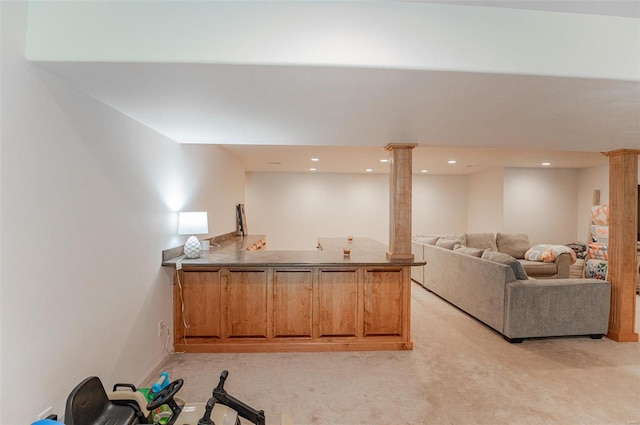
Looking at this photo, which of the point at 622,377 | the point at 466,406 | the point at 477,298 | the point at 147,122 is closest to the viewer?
the point at 466,406

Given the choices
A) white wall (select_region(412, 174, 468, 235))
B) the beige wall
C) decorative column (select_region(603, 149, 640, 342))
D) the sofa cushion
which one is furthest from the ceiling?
white wall (select_region(412, 174, 468, 235))

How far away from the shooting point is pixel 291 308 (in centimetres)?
319

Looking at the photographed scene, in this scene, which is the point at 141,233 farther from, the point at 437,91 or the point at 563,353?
the point at 563,353

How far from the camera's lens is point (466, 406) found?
226cm

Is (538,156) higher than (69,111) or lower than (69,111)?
higher

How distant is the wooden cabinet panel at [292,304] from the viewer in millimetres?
3180

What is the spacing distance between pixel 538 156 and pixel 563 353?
12.1ft

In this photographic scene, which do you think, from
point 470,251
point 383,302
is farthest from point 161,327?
point 470,251

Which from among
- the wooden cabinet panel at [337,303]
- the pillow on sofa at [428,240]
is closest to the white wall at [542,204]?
the pillow on sofa at [428,240]

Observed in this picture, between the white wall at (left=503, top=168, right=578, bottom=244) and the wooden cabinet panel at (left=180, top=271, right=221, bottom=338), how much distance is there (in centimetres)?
641

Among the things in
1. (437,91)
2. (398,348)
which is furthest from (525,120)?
(398,348)

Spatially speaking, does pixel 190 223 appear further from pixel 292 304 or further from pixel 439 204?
pixel 439 204

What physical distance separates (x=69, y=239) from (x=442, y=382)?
9.28ft

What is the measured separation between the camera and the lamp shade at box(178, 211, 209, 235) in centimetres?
311
